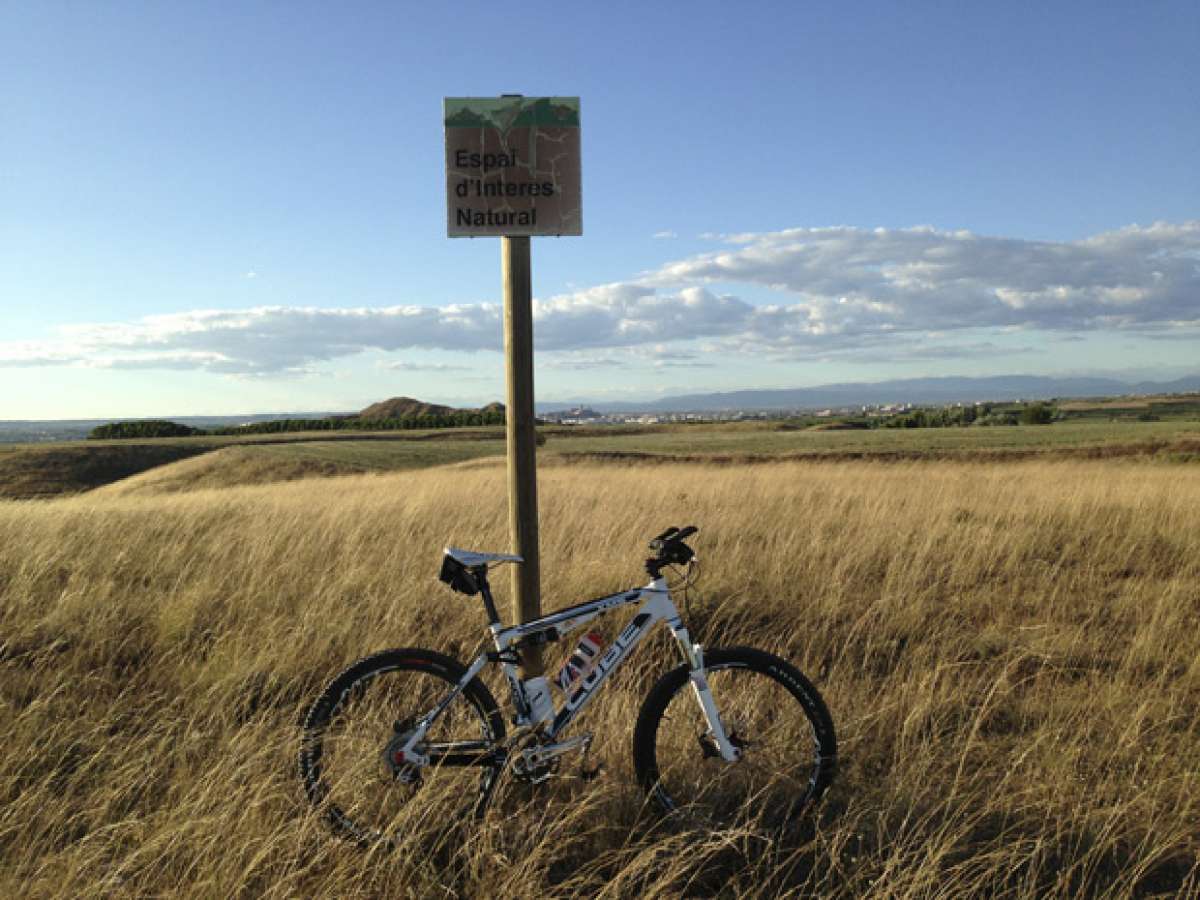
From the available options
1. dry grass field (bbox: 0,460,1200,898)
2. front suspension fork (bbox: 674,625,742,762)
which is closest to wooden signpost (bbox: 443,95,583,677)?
front suspension fork (bbox: 674,625,742,762)

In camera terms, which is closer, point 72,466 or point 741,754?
point 741,754

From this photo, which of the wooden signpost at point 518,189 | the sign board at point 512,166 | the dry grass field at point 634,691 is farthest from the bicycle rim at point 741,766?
the sign board at point 512,166

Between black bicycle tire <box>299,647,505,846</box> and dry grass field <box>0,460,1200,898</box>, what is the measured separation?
5.0 inches

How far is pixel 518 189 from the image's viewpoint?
4.75 m

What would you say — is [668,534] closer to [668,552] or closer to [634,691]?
[668,552]

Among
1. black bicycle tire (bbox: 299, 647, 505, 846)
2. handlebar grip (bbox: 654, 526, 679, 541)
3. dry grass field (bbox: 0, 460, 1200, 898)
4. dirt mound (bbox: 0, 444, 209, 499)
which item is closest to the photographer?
dry grass field (bbox: 0, 460, 1200, 898)

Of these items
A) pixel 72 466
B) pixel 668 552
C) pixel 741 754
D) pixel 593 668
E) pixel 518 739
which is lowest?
pixel 72 466

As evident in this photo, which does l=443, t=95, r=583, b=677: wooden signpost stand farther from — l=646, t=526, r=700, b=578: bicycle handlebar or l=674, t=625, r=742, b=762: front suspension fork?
l=674, t=625, r=742, b=762: front suspension fork

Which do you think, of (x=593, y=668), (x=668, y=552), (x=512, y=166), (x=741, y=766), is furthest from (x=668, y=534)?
(x=512, y=166)

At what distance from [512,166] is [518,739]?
3163 mm

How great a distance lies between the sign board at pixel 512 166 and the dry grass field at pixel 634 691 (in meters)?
Result: 2.95

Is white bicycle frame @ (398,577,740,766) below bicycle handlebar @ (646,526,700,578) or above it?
below

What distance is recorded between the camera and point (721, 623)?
6.90 meters

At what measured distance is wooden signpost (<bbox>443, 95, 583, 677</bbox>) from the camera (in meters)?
4.70
